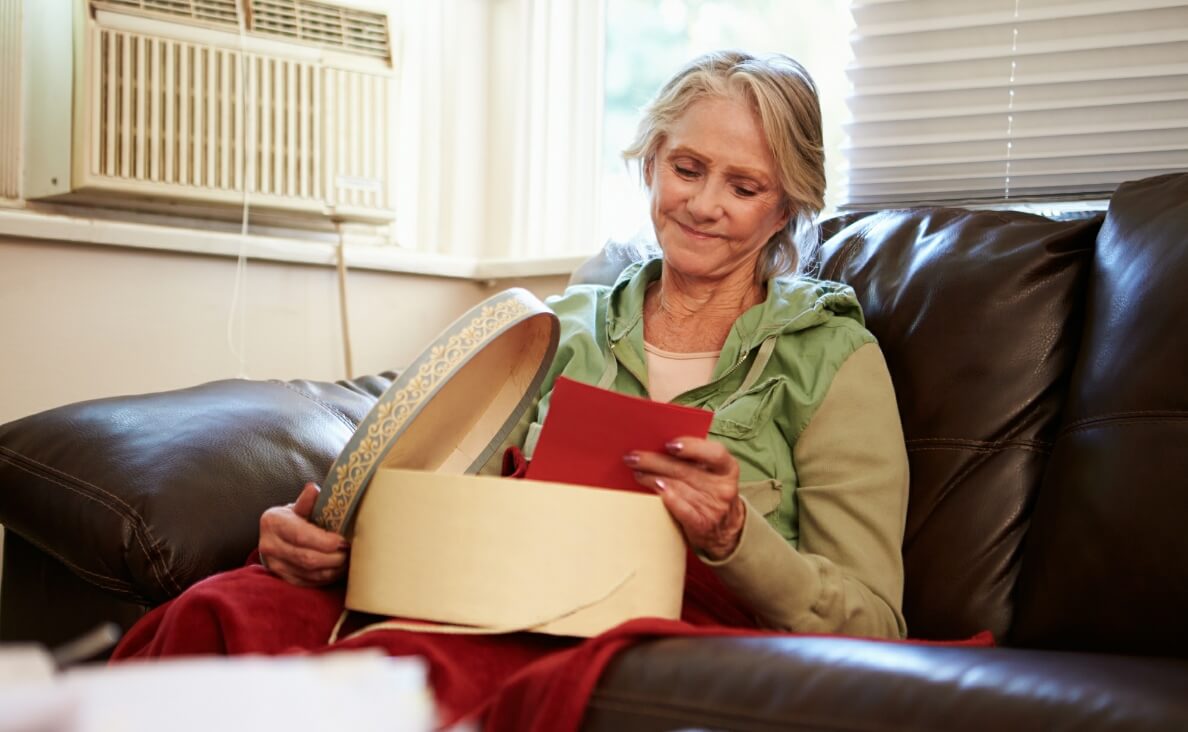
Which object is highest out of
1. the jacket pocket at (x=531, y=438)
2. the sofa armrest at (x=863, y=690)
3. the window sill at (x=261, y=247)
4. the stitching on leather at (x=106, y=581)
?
the window sill at (x=261, y=247)

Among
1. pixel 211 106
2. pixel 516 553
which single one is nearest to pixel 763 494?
pixel 516 553

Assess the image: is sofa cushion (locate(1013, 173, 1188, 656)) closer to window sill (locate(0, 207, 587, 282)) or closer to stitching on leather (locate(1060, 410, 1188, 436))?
stitching on leather (locate(1060, 410, 1188, 436))

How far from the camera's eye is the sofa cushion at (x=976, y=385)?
1370 millimetres

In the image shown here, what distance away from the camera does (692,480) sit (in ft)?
3.43

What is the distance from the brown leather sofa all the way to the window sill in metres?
0.48

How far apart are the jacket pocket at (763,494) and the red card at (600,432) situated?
32 centimetres

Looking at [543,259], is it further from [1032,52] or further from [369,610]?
[369,610]

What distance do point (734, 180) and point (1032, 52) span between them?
2.36ft

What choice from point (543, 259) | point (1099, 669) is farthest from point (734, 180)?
point (543, 259)

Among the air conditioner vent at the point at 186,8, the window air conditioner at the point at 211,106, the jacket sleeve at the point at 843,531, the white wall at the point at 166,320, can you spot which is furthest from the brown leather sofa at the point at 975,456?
the air conditioner vent at the point at 186,8

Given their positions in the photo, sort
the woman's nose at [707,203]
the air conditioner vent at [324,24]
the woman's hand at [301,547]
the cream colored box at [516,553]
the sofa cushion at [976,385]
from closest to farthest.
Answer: the cream colored box at [516,553] < the woman's hand at [301,547] < the sofa cushion at [976,385] < the woman's nose at [707,203] < the air conditioner vent at [324,24]

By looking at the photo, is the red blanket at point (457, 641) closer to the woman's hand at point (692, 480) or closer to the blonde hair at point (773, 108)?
the woman's hand at point (692, 480)

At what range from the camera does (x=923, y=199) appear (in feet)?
6.59

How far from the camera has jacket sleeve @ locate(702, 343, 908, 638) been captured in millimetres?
1133
